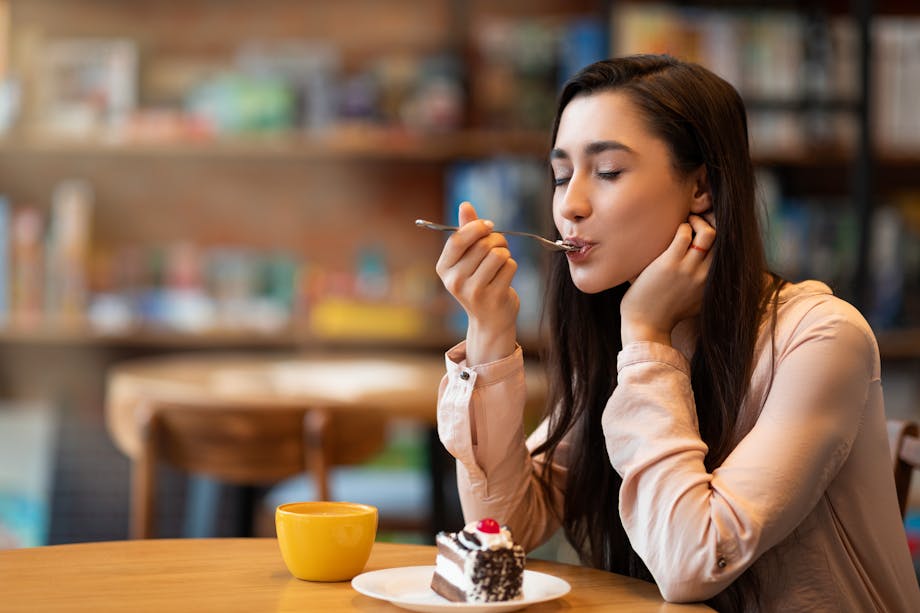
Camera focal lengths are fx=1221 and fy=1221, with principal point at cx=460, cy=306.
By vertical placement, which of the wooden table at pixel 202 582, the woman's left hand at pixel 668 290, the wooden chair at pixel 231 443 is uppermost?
the woman's left hand at pixel 668 290

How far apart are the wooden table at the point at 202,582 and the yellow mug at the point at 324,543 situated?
11mm

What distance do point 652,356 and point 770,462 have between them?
0.15 meters

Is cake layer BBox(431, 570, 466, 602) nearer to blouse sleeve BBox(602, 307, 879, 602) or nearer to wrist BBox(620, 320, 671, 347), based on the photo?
blouse sleeve BBox(602, 307, 879, 602)

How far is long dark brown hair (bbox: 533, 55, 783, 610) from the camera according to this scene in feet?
3.77

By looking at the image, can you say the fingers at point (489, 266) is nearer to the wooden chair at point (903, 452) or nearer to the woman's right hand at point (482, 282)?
the woman's right hand at point (482, 282)

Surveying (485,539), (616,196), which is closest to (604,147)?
(616,196)

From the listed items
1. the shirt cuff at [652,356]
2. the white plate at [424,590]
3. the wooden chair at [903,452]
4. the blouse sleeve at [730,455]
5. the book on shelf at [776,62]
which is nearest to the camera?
the white plate at [424,590]

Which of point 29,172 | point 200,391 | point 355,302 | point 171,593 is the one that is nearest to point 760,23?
point 355,302

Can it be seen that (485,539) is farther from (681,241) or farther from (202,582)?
(681,241)

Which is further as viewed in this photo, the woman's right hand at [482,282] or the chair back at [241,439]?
the chair back at [241,439]

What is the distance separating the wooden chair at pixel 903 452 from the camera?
1.31 meters

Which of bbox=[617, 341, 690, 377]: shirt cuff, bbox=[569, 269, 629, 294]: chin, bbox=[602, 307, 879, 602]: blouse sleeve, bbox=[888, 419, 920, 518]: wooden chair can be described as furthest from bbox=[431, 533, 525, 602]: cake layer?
bbox=[888, 419, 920, 518]: wooden chair

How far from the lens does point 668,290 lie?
3.77 ft

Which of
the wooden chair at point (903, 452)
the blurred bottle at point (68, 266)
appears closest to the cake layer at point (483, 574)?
the wooden chair at point (903, 452)
